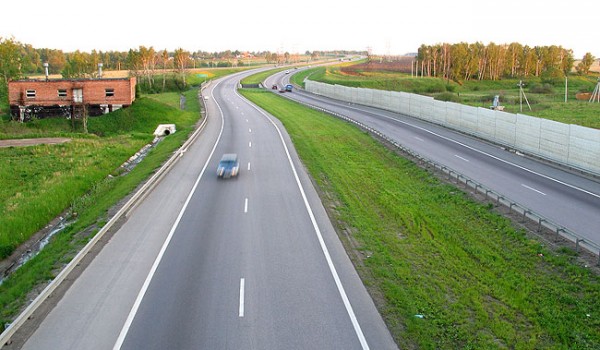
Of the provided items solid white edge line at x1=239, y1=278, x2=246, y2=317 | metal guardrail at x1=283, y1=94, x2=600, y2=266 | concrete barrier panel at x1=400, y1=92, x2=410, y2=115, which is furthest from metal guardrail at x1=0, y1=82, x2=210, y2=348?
concrete barrier panel at x1=400, y1=92, x2=410, y2=115

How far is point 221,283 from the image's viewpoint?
1595 cm

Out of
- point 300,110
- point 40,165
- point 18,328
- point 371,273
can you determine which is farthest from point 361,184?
point 300,110

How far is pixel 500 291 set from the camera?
50.8 feet

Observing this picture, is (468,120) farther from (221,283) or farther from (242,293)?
(242,293)

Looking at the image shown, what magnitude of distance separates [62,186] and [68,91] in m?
32.4

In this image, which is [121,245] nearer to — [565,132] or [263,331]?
[263,331]

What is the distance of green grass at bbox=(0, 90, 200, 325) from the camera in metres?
18.5

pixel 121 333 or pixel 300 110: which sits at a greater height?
pixel 300 110

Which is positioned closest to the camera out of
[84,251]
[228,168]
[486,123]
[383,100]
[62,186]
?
[84,251]

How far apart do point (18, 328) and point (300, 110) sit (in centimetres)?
5494

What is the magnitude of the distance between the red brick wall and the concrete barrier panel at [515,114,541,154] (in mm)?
43349

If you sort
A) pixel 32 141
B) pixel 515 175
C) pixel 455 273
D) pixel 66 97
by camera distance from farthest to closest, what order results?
1. pixel 66 97
2. pixel 32 141
3. pixel 515 175
4. pixel 455 273

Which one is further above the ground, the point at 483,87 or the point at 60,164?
the point at 483,87

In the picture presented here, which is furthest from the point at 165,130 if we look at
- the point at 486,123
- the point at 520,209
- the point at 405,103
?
the point at 520,209
